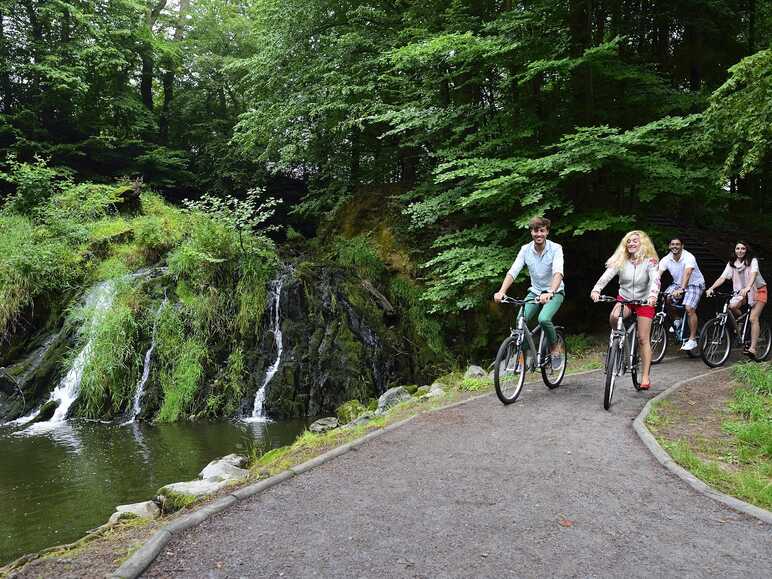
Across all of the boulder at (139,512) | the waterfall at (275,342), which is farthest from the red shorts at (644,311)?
the waterfall at (275,342)

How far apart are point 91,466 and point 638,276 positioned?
7.52 metres

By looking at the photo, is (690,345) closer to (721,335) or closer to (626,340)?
(721,335)

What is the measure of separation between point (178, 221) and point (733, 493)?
14020 mm

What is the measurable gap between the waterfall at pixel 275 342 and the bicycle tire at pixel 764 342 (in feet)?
29.6

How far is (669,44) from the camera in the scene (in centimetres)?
1633

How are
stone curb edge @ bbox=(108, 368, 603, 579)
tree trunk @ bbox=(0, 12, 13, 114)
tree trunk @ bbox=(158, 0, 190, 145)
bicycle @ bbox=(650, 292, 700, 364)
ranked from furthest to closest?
1. tree trunk @ bbox=(158, 0, 190, 145)
2. tree trunk @ bbox=(0, 12, 13, 114)
3. bicycle @ bbox=(650, 292, 700, 364)
4. stone curb edge @ bbox=(108, 368, 603, 579)

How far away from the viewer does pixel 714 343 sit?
8.90 meters

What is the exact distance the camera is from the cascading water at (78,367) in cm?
977

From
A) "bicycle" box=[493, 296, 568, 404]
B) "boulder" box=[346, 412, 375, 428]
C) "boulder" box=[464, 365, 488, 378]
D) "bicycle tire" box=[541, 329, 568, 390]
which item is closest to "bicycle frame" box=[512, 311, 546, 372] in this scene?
"bicycle" box=[493, 296, 568, 404]

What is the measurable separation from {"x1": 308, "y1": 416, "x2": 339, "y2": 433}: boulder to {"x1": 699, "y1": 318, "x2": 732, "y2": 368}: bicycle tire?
631 centimetres

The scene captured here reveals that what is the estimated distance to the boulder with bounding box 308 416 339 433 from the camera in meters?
8.65

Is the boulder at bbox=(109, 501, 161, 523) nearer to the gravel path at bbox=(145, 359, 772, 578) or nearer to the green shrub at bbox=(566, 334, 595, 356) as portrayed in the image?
the gravel path at bbox=(145, 359, 772, 578)

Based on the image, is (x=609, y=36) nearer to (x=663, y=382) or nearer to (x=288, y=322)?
(x=663, y=382)

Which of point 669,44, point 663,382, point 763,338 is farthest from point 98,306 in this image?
point 669,44
